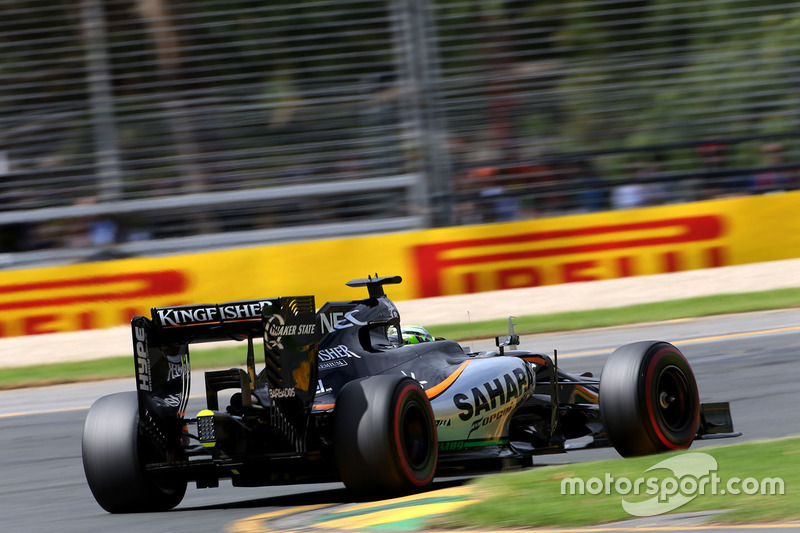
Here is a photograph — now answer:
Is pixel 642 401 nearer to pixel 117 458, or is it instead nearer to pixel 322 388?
pixel 322 388

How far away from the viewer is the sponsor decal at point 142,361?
682 centimetres

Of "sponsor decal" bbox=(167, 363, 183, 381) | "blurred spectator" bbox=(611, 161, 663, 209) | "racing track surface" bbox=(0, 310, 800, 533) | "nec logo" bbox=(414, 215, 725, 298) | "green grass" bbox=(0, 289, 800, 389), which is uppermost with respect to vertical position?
"blurred spectator" bbox=(611, 161, 663, 209)

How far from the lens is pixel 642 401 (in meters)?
7.13

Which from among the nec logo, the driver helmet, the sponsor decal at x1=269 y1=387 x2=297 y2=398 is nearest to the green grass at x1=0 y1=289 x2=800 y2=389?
the nec logo

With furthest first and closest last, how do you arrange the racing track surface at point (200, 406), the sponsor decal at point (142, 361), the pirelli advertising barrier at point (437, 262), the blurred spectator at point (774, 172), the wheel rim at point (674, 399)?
the blurred spectator at point (774, 172)
the pirelli advertising barrier at point (437, 262)
the wheel rim at point (674, 399)
the racing track surface at point (200, 406)
the sponsor decal at point (142, 361)

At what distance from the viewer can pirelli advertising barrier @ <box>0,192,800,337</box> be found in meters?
16.5

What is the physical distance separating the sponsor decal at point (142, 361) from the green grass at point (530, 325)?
7718 mm

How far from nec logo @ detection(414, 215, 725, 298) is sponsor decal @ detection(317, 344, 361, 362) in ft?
31.5

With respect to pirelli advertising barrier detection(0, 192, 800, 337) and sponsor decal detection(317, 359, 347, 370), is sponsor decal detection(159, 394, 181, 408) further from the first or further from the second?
pirelli advertising barrier detection(0, 192, 800, 337)

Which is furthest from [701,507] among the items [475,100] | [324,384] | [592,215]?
[475,100]

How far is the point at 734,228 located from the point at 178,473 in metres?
11.9

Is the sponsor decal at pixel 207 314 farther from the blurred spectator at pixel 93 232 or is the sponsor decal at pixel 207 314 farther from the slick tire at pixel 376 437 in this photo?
the blurred spectator at pixel 93 232

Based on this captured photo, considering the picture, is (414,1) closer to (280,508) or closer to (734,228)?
(734,228)

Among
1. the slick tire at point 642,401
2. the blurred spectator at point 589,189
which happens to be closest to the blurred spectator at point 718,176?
the blurred spectator at point 589,189
